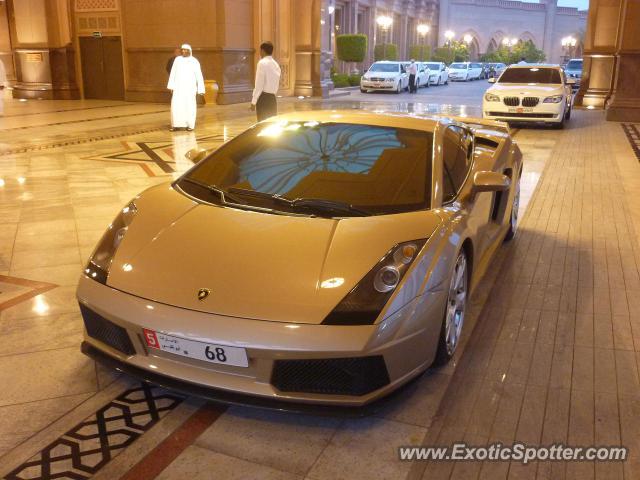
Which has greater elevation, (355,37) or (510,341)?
(355,37)

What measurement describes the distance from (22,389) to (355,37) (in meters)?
33.1

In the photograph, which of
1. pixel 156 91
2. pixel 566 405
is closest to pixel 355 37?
pixel 156 91

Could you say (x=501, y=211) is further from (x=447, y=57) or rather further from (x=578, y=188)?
(x=447, y=57)

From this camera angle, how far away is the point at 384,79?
91.7ft

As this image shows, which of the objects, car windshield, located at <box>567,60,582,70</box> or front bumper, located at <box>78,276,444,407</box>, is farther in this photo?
car windshield, located at <box>567,60,582,70</box>

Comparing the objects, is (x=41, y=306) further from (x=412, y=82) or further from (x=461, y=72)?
(x=461, y=72)

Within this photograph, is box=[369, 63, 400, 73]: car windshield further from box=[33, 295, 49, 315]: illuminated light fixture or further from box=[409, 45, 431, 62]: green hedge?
box=[33, 295, 49, 315]: illuminated light fixture

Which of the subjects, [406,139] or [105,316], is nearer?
[105,316]

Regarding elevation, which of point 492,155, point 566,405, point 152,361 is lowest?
point 566,405

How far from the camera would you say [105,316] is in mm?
2852

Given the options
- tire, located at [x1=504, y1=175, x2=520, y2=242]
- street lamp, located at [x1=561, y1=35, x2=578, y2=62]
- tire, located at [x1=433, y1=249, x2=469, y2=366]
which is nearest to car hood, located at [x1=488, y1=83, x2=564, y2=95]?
tire, located at [x1=504, y1=175, x2=520, y2=242]

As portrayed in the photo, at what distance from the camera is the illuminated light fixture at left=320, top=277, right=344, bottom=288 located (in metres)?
2.72

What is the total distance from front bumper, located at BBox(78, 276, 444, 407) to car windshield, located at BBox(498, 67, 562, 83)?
1432 cm

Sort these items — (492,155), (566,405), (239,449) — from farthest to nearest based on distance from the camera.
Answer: (492,155) → (566,405) → (239,449)
